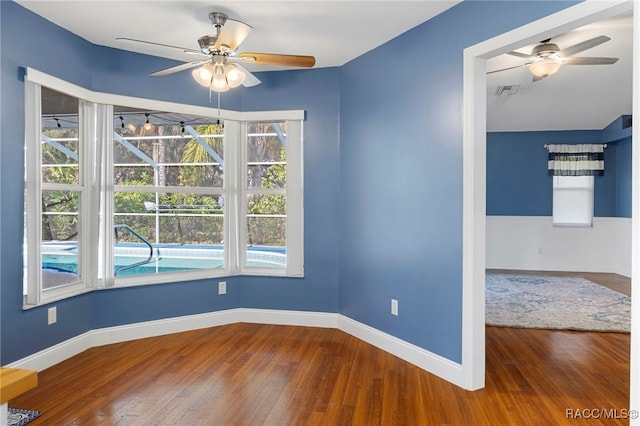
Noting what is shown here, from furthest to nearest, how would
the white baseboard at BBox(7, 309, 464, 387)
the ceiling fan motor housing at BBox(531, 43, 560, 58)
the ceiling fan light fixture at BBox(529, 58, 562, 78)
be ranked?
1. the ceiling fan light fixture at BBox(529, 58, 562, 78)
2. the ceiling fan motor housing at BBox(531, 43, 560, 58)
3. the white baseboard at BBox(7, 309, 464, 387)

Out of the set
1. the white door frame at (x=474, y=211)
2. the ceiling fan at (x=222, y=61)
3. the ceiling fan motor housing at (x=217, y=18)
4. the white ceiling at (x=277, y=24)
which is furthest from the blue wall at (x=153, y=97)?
the white door frame at (x=474, y=211)

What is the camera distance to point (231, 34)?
2525 millimetres

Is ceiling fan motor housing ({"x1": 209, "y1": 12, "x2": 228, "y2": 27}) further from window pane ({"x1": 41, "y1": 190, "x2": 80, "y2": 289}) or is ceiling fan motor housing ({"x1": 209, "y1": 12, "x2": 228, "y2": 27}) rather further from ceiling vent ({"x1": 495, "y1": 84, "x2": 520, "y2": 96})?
ceiling vent ({"x1": 495, "y1": 84, "x2": 520, "y2": 96})

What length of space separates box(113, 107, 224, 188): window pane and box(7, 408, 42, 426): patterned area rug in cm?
198

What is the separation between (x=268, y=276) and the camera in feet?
13.3

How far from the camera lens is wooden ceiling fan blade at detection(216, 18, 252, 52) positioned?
241cm

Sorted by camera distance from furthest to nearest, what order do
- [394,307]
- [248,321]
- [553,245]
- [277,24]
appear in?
[553,245]
[248,321]
[394,307]
[277,24]

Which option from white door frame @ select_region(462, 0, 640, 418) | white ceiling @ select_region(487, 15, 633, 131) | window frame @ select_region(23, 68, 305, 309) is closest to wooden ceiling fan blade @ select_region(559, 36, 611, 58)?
white ceiling @ select_region(487, 15, 633, 131)

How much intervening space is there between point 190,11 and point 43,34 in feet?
3.85

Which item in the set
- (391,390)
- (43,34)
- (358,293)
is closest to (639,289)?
(391,390)

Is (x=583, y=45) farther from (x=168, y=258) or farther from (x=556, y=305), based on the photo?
(x=168, y=258)

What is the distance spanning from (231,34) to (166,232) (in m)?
A: 2.17

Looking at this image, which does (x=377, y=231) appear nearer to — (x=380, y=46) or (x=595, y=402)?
(x=380, y=46)

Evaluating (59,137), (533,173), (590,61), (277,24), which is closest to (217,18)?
(277,24)
